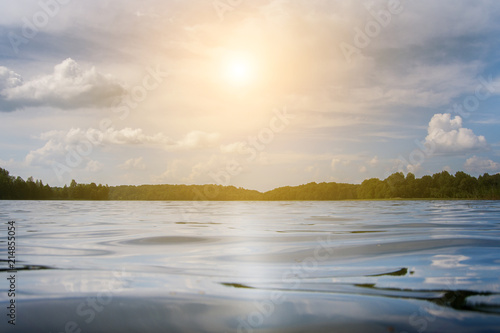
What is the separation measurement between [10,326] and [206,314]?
213 centimetres

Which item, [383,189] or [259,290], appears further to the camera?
[383,189]

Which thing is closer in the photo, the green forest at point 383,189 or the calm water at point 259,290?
the calm water at point 259,290

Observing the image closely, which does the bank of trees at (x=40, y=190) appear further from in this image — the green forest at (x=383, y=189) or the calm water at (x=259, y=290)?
the calm water at (x=259, y=290)

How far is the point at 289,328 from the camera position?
405 cm

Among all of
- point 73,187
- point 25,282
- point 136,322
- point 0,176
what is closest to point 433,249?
point 136,322

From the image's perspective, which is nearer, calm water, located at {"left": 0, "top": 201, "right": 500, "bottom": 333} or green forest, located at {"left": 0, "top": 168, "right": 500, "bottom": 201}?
calm water, located at {"left": 0, "top": 201, "right": 500, "bottom": 333}

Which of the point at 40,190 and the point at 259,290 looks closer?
the point at 259,290

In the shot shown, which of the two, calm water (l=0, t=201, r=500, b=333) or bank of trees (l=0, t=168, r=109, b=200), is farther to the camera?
bank of trees (l=0, t=168, r=109, b=200)

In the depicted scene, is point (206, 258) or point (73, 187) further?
point (73, 187)

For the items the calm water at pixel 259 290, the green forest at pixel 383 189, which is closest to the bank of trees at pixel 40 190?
the green forest at pixel 383 189

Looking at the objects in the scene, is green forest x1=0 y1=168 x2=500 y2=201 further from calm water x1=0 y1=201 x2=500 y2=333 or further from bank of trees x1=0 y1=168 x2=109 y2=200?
calm water x1=0 y1=201 x2=500 y2=333

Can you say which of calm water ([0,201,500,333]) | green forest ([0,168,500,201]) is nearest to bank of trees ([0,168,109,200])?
green forest ([0,168,500,201])

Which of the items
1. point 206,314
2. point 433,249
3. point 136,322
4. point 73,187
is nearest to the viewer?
point 136,322

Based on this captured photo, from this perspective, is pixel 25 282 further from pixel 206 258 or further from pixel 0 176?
pixel 0 176
